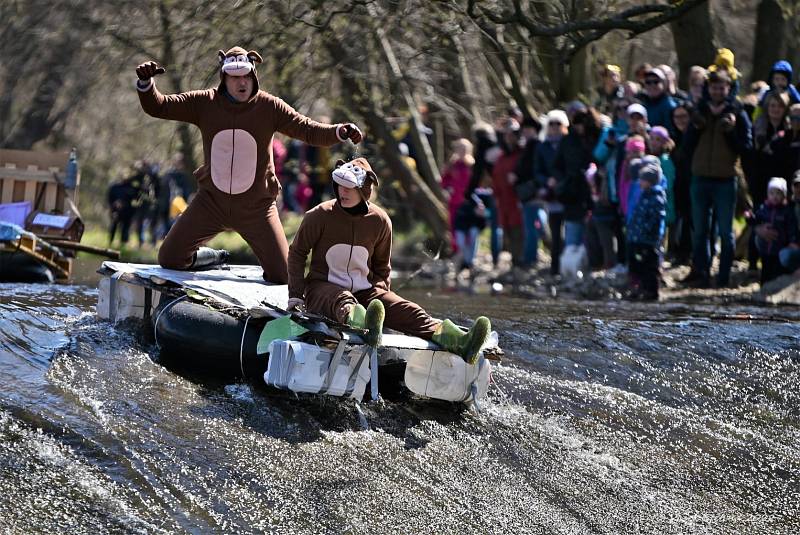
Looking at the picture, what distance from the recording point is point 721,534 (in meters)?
7.00

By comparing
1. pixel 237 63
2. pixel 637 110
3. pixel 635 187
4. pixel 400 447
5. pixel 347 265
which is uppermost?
pixel 637 110

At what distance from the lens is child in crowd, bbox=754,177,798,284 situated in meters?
12.7

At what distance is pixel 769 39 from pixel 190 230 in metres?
9.47

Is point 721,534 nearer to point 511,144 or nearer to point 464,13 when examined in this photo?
point 464,13

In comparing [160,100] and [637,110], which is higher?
[637,110]

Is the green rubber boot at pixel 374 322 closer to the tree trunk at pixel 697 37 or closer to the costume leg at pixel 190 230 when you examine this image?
the costume leg at pixel 190 230

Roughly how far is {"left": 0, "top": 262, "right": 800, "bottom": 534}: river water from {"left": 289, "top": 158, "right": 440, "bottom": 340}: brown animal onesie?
1.83 ft

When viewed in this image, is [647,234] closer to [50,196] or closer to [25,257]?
[25,257]

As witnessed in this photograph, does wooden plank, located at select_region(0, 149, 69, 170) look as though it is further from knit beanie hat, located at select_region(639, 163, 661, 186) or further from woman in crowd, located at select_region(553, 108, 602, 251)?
knit beanie hat, located at select_region(639, 163, 661, 186)

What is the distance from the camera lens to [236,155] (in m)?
9.23

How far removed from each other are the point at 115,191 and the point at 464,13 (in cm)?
1213

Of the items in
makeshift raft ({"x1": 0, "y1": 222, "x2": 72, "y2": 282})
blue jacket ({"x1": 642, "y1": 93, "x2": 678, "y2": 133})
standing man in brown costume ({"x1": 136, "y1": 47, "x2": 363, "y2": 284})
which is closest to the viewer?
standing man in brown costume ({"x1": 136, "y1": 47, "x2": 363, "y2": 284})

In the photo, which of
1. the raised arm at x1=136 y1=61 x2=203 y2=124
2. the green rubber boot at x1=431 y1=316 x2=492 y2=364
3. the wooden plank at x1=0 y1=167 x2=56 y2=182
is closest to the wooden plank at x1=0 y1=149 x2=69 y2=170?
the wooden plank at x1=0 y1=167 x2=56 y2=182

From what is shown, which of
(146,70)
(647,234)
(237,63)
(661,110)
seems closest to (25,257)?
(146,70)
